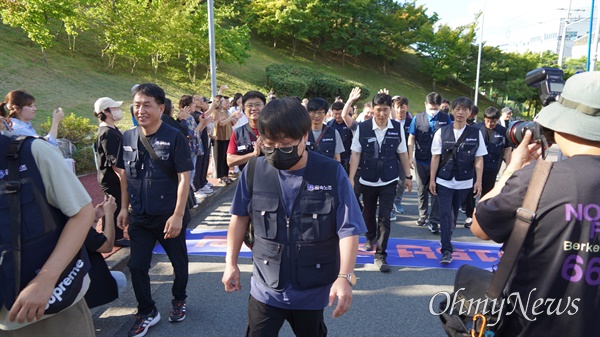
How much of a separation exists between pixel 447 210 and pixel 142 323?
3616 mm

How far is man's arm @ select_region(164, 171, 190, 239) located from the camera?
3.22 meters

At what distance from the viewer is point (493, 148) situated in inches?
261

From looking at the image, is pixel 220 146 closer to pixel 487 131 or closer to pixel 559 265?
pixel 487 131

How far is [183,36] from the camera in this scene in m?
19.5

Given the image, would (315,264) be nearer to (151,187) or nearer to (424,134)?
(151,187)

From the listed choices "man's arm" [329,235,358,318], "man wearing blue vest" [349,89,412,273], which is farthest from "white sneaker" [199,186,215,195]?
"man's arm" [329,235,358,318]

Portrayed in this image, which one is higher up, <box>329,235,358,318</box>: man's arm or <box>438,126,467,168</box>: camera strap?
<box>438,126,467,168</box>: camera strap

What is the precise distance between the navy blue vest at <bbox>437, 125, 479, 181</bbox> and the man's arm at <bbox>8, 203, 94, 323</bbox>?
419 cm

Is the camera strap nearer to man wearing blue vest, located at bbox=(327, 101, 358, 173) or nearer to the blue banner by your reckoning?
the blue banner

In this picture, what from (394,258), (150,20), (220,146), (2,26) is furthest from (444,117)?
(2,26)

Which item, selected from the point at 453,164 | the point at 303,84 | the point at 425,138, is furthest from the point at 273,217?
the point at 303,84

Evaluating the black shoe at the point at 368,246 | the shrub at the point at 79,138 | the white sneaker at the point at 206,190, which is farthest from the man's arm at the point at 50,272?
the shrub at the point at 79,138

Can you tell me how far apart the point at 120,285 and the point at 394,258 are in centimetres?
337

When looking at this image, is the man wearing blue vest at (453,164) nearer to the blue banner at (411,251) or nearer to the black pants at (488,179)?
the blue banner at (411,251)
